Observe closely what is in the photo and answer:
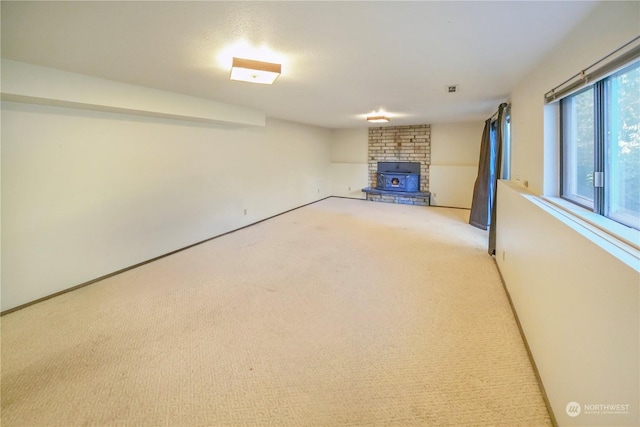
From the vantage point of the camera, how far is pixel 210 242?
4.62 m

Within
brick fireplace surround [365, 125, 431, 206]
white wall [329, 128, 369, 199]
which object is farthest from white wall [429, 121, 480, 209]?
white wall [329, 128, 369, 199]

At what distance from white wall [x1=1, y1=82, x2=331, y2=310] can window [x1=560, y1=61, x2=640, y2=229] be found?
4332 millimetres

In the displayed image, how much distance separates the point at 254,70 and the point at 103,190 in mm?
2304

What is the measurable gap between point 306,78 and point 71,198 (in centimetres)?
274

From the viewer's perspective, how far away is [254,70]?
93.0 inches

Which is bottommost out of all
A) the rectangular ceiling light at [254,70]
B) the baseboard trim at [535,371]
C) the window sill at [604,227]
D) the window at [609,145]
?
the baseboard trim at [535,371]

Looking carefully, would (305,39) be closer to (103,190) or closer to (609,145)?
(609,145)

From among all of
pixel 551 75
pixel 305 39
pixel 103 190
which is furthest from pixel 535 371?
pixel 103 190

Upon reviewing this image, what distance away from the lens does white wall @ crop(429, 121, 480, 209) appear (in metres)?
7.31

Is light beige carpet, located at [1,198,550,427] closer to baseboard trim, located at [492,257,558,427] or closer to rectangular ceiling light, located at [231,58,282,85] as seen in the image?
baseboard trim, located at [492,257,558,427]

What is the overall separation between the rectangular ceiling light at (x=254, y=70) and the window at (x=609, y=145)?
7.17 ft

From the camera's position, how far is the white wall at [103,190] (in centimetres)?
264

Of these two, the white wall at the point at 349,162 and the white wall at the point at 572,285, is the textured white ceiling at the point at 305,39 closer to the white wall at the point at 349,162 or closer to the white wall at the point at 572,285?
the white wall at the point at 572,285

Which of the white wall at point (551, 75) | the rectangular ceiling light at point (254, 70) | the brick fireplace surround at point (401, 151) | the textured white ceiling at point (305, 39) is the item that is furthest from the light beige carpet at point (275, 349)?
the brick fireplace surround at point (401, 151)
